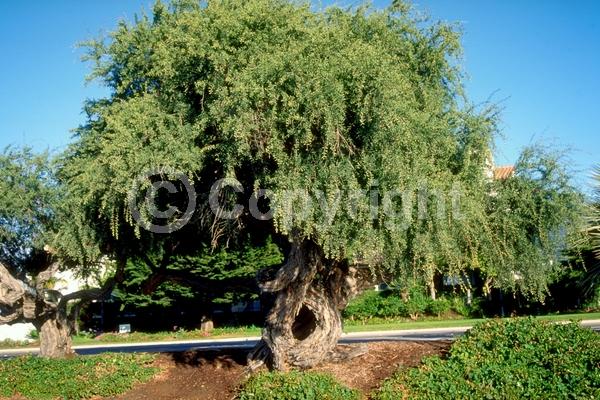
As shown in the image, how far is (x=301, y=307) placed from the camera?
14.3m

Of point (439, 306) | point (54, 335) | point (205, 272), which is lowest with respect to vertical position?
point (439, 306)

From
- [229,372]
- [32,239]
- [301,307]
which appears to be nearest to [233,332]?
[32,239]

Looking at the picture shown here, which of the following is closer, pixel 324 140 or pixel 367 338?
pixel 324 140

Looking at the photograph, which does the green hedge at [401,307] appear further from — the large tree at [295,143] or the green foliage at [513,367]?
the green foliage at [513,367]

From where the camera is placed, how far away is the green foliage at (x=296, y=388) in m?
11.4

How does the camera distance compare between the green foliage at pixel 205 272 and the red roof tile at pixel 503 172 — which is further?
the green foliage at pixel 205 272

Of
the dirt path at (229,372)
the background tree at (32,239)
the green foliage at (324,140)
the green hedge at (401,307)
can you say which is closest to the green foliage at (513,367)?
the dirt path at (229,372)

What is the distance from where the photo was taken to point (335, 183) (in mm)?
10875

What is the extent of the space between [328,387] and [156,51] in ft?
24.3

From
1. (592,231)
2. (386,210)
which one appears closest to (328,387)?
(386,210)

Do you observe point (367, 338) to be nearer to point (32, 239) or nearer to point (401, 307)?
point (401, 307)

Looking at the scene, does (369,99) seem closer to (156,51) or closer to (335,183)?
(335,183)

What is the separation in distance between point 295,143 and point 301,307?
15.6 ft

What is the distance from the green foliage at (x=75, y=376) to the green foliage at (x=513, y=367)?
6.21m
